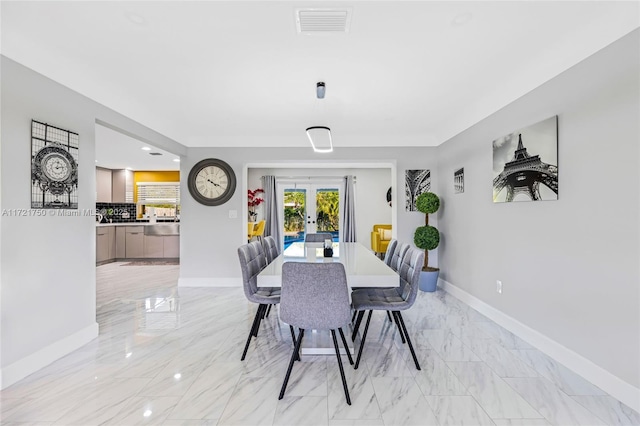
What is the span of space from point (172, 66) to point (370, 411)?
113 inches

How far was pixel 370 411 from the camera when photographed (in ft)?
5.77

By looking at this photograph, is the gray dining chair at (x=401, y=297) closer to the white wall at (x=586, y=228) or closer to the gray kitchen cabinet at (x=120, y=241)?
the white wall at (x=586, y=228)

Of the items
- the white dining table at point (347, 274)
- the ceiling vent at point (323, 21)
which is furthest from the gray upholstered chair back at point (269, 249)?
the ceiling vent at point (323, 21)

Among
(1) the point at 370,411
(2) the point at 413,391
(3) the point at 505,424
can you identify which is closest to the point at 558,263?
(3) the point at 505,424

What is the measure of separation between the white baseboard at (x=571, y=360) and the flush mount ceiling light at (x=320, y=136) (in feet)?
8.05

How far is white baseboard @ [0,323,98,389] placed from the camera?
2.02 meters

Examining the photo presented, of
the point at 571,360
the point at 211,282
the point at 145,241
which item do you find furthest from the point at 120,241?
the point at 571,360

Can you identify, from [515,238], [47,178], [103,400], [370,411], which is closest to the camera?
[370,411]

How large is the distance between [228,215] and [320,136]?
2.36 m

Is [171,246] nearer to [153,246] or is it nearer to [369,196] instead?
[153,246]

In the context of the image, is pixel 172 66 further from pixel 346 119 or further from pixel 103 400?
pixel 103 400

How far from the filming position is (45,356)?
2275mm

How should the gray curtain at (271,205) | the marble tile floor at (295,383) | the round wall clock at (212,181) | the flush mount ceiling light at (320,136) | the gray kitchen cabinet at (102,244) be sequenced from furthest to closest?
1. the gray curtain at (271,205)
2. the gray kitchen cabinet at (102,244)
3. the round wall clock at (212,181)
4. the flush mount ceiling light at (320,136)
5. the marble tile floor at (295,383)

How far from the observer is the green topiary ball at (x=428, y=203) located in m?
4.37
